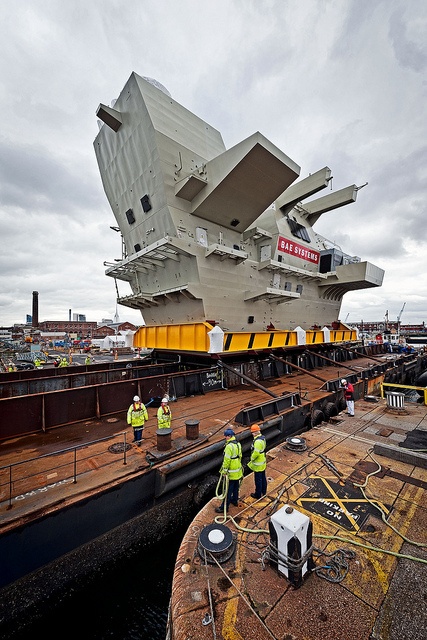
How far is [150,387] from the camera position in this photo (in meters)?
9.45

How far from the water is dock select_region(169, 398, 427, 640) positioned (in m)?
1.94

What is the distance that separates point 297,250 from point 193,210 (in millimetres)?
8607

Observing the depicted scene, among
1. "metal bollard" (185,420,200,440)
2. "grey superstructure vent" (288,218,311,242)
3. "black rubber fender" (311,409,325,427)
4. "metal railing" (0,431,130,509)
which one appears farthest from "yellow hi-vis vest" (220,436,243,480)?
"grey superstructure vent" (288,218,311,242)

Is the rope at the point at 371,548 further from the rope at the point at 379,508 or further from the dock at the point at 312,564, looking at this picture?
the rope at the point at 379,508

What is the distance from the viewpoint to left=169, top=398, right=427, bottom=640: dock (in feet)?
9.07

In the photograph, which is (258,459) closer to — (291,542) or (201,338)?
(291,542)

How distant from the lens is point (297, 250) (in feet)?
57.9

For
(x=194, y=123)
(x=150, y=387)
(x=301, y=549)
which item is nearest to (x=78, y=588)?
(x=301, y=549)

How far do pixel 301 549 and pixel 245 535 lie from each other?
114 centimetres

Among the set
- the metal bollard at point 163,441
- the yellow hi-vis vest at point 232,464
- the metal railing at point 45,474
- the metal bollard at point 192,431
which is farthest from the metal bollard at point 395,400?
the metal railing at point 45,474

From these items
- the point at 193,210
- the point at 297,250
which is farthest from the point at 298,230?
the point at 193,210

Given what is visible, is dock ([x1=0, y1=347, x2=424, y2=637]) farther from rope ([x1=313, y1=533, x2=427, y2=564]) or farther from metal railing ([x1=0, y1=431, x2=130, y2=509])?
rope ([x1=313, y1=533, x2=427, y2=564])

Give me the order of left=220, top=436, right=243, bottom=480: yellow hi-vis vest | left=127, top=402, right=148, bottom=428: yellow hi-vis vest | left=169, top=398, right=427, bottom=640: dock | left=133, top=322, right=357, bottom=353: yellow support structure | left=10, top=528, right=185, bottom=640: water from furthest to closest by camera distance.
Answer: left=133, top=322, right=357, bottom=353: yellow support structure
left=127, top=402, right=148, bottom=428: yellow hi-vis vest
left=220, top=436, right=243, bottom=480: yellow hi-vis vest
left=10, top=528, right=185, bottom=640: water
left=169, top=398, right=427, bottom=640: dock

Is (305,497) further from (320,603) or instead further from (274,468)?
(320,603)
